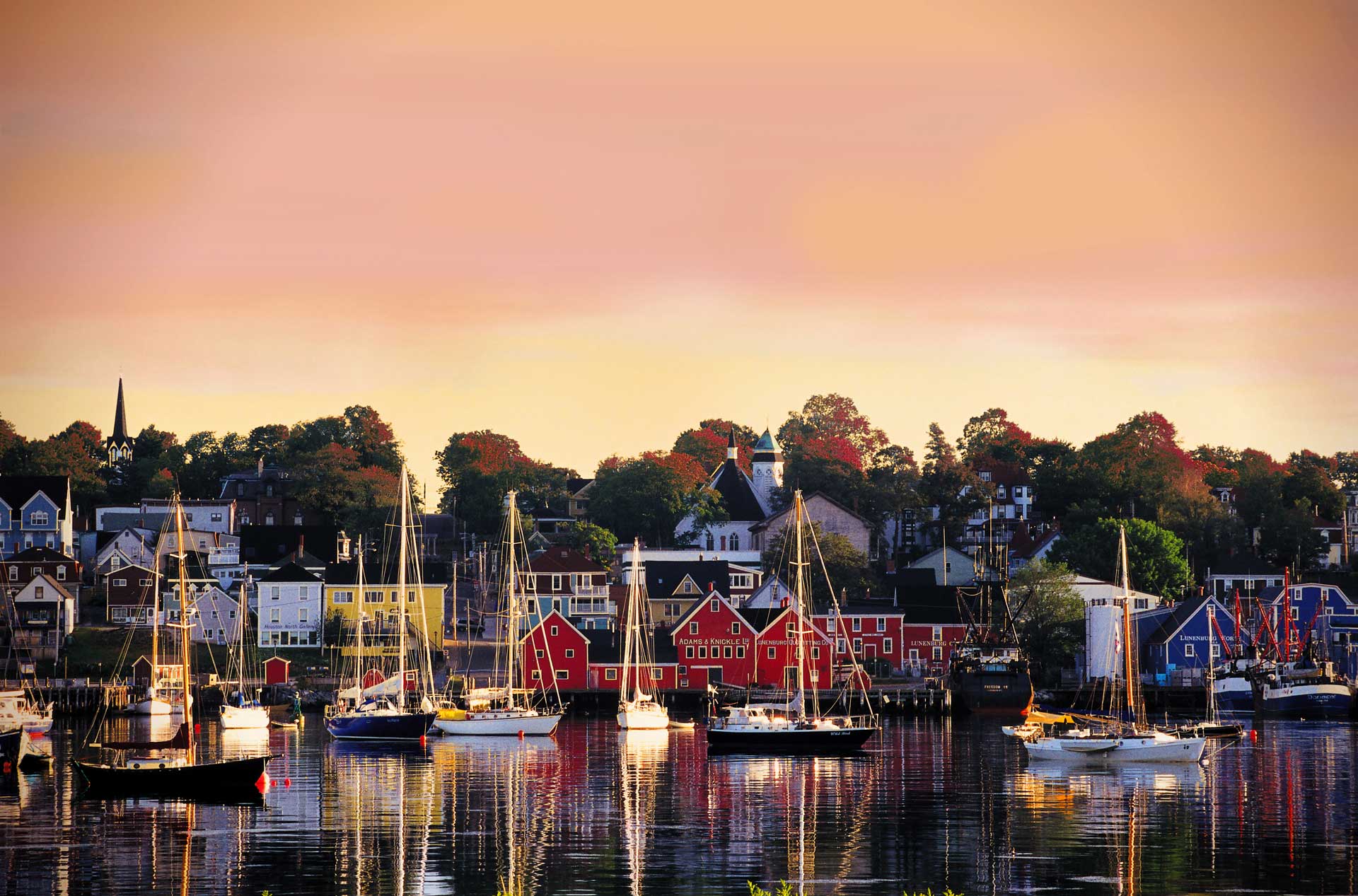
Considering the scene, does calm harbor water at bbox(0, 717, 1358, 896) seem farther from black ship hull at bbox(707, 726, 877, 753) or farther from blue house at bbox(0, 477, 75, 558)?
blue house at bbox(0, 477, 75, 558)

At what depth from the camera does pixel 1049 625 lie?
143000mm

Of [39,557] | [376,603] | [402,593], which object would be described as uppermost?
[39,557]

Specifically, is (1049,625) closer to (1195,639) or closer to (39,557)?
(1195,639)

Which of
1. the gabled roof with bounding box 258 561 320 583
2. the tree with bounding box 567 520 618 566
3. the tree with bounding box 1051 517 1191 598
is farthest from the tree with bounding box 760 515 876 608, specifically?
the gabled roof with bounding box 258 561 320 583

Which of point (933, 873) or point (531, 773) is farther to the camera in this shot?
point (531, 773)

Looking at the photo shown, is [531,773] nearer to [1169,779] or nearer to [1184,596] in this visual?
[1169,779]

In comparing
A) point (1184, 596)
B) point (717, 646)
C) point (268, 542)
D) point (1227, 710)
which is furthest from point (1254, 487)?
point (268, 542)

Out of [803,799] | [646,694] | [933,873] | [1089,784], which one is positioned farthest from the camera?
[646,694]

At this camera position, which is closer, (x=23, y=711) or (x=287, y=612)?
(x=23, y=711)

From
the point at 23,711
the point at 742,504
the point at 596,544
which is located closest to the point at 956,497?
the point at 742,504

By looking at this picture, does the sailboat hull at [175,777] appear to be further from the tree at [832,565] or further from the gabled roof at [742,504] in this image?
the gabled roof at [742,504]

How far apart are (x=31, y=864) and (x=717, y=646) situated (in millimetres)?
84932

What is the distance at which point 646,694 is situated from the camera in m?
128

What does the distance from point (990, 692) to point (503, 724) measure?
4066 centimetres
